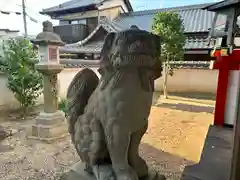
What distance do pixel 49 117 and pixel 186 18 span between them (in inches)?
370

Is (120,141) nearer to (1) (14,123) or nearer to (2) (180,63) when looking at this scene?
(1) (14,123)

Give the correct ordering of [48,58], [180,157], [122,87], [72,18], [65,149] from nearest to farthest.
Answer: [122,87] → [180,157] → [65,149] → [48,58] → [72,18]

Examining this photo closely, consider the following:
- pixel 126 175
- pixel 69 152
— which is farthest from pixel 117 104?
pixel 69 152

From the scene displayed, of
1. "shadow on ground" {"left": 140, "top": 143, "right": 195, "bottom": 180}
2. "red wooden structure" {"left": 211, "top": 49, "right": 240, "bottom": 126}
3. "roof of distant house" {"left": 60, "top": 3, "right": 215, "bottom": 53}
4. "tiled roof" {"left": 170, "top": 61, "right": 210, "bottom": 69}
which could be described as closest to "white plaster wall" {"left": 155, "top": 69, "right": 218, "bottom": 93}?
"tiled roof" {"left": 170, "top": 61, "right": 210, "bottom": 69}

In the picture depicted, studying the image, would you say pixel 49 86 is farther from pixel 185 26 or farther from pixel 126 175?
pixel 185 26

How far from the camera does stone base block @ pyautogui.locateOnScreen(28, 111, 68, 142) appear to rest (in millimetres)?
3707

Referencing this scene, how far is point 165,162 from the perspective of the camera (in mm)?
2951

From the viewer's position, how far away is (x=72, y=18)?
1388 centimetres

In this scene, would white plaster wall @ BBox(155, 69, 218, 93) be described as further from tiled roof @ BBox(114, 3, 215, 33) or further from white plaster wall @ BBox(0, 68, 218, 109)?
tiled roof @ BBox(114, 3, 215, 33)

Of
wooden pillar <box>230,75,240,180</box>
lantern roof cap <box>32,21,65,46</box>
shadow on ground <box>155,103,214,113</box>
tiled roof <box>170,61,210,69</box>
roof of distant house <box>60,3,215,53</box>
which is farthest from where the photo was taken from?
roof of distant house <box>60,3,215,53</box>

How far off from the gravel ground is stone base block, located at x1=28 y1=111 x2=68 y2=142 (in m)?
0.14

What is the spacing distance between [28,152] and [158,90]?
23.3 ft

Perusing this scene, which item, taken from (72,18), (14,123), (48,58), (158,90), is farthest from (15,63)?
(72,18)

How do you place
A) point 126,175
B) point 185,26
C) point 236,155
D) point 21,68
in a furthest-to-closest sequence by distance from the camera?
point 185,26 → point 21,68 → point 126,175 → point 236,155
